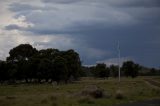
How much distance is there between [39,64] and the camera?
336 feet

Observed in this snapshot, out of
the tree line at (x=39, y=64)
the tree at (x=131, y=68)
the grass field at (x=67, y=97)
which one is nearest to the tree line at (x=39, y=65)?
the tree line at (x=39, y=64)

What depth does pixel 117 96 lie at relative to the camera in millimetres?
43625

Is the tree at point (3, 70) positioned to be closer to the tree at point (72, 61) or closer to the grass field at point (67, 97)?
the tree at point (72, 61)

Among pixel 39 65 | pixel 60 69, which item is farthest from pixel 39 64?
pixel 60 69

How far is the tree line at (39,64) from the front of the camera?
332 feet

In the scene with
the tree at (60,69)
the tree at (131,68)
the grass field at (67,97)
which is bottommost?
the grass field at (67,97)

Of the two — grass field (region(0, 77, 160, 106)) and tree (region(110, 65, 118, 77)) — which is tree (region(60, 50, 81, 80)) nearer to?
grass field (region(0, 77, 160, 106))

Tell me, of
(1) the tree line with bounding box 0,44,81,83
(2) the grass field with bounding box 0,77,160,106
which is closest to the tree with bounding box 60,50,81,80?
(1) the tree line with bounding box 0,44,81,83

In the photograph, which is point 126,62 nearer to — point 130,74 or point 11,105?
point 130,74

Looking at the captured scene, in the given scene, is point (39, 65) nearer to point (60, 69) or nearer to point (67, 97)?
point (60, 69)

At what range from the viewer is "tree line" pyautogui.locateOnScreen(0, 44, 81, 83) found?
101125 mm

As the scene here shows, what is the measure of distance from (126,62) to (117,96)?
11368 cm

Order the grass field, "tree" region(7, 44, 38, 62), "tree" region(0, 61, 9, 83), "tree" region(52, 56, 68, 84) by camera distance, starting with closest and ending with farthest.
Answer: the grass field
"tree" region(52, 56, 68, 84)
"tree" region(0, 61, 9, 83)
"tree" region(7, 44, 38, 62)

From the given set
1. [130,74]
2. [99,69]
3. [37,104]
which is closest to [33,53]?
[99,69]
